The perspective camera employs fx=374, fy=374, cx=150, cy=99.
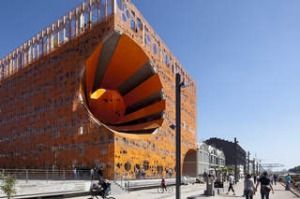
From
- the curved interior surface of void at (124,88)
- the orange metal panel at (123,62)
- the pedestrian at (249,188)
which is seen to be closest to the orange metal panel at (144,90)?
the curved interior surface of void at (124,88)

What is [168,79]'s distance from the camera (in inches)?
2264

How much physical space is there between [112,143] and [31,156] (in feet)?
55.3

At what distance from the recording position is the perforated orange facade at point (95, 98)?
42.8 metres

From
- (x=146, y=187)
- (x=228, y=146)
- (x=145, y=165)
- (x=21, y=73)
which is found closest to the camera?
(x=146, y=187)

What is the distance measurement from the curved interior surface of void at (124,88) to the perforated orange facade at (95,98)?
5.1 inches

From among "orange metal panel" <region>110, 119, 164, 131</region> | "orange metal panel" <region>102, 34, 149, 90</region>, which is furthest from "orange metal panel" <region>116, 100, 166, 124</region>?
"orange metal panel" <region>102, 34, 149, 90</region>

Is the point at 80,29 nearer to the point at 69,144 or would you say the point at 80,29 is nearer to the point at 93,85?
the point at 93,85

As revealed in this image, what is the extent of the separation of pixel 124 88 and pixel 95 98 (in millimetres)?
4298

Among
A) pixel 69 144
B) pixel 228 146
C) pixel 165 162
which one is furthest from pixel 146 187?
pixel 228 146

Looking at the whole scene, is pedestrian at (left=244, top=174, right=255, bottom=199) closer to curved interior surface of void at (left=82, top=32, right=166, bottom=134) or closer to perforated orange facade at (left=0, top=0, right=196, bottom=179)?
perforated orange facade at (left=0, top=0, right=196, bottom=179)

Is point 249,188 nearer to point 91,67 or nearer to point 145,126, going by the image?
point 91,67

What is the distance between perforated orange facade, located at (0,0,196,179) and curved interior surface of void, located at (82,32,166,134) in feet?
0.43

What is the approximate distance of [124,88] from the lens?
50625 mm

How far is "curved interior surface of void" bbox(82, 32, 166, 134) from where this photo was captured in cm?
4578
